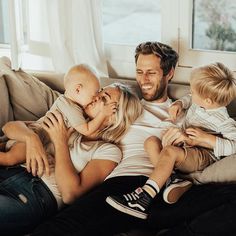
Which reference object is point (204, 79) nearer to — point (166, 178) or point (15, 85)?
point (166, 178)

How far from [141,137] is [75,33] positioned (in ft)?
2.76

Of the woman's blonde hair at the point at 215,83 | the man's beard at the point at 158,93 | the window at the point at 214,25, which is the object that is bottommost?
the man's beard at the point at 158,93

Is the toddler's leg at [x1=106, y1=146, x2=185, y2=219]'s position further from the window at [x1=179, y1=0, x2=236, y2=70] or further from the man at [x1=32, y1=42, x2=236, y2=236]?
the window at [x1=179, y1=0, x2=236, y2=70]

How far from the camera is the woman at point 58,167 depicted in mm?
2012

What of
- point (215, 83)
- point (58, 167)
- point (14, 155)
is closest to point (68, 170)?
point (58, 167)

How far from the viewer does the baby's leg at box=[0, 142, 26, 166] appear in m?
2.18

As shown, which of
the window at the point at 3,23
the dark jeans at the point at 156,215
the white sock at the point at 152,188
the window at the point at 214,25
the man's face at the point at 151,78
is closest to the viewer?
the dark jeans at the point at 156,215

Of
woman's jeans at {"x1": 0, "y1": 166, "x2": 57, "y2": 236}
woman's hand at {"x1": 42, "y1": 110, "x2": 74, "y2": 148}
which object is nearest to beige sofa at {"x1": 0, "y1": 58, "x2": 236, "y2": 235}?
woman's hand at {"x1": 42, "y1": 110, "x2": 74, "y2": 148}

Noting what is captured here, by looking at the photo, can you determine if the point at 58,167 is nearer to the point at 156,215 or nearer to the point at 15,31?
the point at 156,215

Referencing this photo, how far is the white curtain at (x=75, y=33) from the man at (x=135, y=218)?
64 centimetres

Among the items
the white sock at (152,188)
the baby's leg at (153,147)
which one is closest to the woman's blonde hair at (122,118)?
the baby's leg at (153,147)

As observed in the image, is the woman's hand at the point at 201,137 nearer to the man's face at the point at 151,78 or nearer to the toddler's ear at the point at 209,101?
the toddler's ear at the point at 209,101

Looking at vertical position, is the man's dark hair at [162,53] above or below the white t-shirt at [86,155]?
above

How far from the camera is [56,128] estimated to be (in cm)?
221
